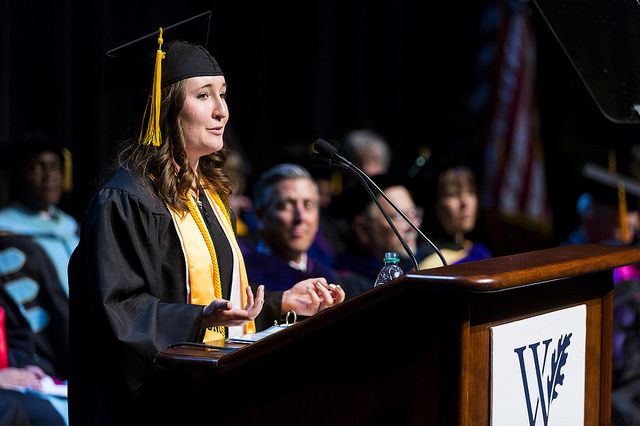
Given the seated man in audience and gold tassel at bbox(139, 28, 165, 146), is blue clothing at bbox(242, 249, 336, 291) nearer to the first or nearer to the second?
the seated man in audience

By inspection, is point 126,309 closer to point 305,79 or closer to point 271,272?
point 271,272

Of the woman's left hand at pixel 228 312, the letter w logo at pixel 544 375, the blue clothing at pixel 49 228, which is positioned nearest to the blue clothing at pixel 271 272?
the blue clothing at pixel 49 228

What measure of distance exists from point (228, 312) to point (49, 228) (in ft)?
7.97

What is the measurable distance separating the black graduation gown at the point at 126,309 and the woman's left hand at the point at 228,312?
4 cm

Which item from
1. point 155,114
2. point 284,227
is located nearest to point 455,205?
point 284,227

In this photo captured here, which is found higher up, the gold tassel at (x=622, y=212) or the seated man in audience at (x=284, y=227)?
the gold tassel at (x=622, y=212)

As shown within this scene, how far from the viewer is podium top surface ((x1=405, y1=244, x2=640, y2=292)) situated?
126 centimetres

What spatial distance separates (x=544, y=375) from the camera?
154cm

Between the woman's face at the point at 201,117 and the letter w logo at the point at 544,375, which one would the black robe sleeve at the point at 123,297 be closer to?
the woman's face at the point at 201,117

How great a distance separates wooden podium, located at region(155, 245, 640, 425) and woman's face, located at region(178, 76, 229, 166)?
0.64m

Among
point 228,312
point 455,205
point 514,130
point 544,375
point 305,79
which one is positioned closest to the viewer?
point 544,375

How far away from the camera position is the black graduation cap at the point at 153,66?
198 cm

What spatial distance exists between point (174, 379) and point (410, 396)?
0.62m

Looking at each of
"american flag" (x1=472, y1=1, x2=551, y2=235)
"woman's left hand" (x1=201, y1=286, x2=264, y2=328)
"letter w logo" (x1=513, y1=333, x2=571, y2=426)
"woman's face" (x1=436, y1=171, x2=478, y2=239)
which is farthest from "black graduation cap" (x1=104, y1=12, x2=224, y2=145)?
"american flag" (x1=472, y1=1, x2=551, y2=235)
